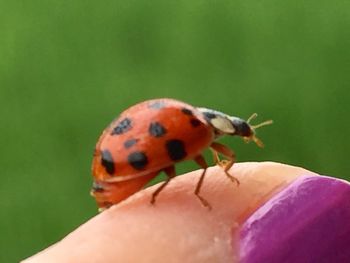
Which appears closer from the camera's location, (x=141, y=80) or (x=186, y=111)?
(x=186, y=111)

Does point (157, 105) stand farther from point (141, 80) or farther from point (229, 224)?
point (141, 80)

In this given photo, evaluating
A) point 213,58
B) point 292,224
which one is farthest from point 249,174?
point 213,58

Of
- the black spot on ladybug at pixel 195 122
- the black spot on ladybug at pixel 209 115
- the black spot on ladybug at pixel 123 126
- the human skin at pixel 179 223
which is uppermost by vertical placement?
the black spot on ladybug at pixel 123 126

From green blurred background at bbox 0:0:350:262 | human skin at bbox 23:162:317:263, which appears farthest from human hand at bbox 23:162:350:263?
green blurred background at bbox 0:0:350:262

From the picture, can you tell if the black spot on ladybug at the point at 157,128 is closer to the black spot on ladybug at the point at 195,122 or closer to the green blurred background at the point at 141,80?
the black spot on ladybug at the point at 195,122

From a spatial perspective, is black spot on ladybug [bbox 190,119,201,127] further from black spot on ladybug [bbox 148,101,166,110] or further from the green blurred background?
the green blurred background

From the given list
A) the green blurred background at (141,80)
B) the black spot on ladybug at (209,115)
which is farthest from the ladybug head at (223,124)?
the green blurred background at (141,80)

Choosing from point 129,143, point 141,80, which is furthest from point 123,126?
point 141,80
